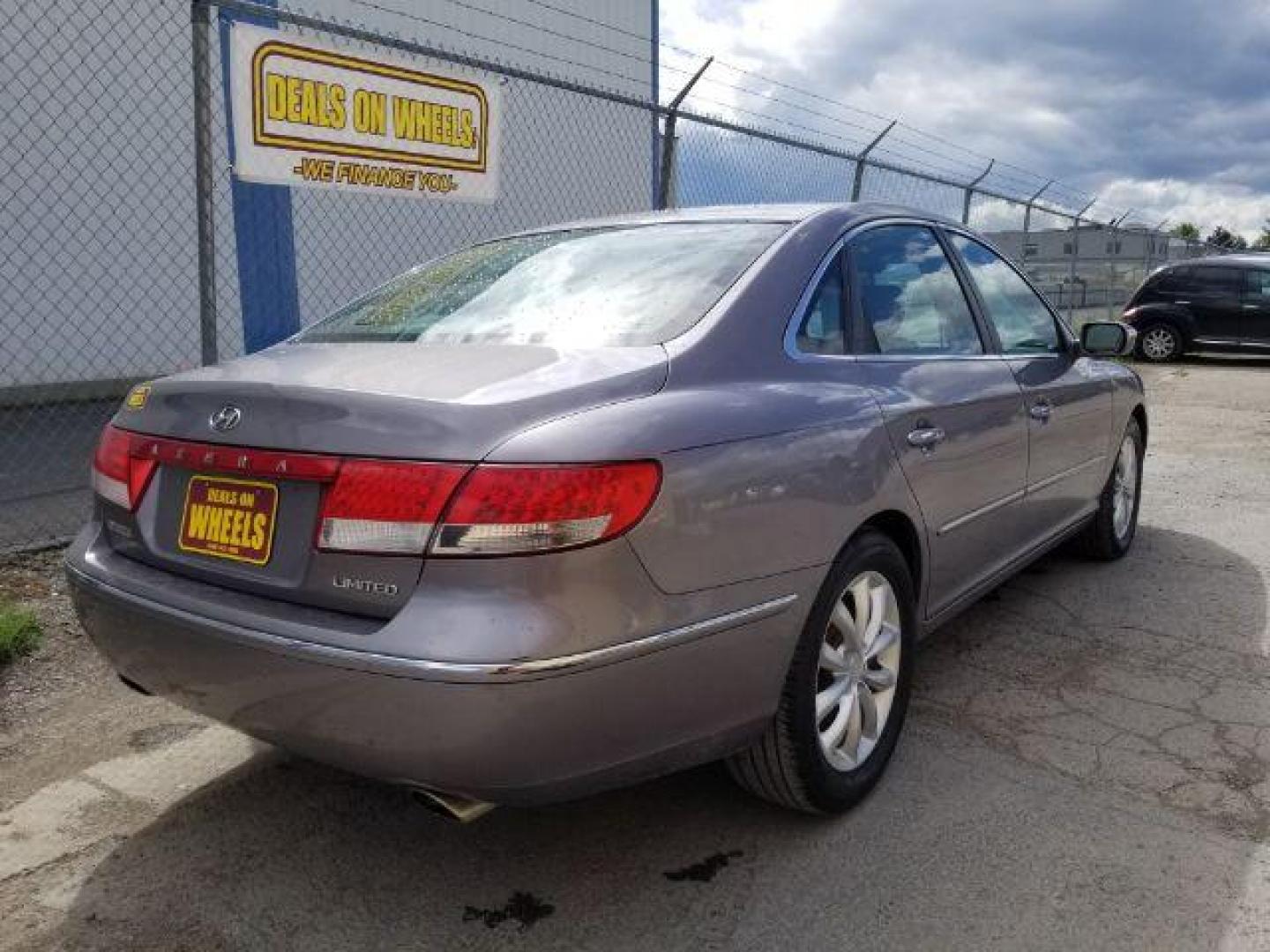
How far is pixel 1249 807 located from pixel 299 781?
256cm

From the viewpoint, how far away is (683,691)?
220 centimetres

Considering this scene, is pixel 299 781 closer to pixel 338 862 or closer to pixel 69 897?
pixel 338 862

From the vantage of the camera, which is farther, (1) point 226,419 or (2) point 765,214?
(2) point 765,214

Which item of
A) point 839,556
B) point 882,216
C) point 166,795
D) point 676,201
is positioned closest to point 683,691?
point 839,556

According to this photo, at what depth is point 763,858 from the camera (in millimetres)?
2596

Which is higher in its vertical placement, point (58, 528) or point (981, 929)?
point (58, 528)

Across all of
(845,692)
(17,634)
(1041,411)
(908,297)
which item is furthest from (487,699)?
(1041,411)

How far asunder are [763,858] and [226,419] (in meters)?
1.61

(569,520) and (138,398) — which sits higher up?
(138,398)

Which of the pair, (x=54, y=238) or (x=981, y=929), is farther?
(x=54, y=238)

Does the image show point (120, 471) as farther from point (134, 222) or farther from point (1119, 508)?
point (134, 222)

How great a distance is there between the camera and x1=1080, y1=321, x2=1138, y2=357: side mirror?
15.4ft

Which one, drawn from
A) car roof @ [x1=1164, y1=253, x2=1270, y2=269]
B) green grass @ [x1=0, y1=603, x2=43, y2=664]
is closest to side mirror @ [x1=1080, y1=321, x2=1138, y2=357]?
green grass @ [x1=0, y1=603, x2=43, y2=664]

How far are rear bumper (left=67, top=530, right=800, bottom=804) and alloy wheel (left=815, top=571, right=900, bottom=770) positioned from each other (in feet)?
1.06
